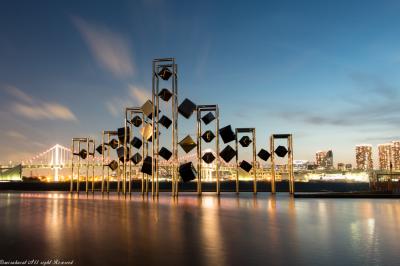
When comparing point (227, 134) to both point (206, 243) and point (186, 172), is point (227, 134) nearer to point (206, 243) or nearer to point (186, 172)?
point (186, 172)

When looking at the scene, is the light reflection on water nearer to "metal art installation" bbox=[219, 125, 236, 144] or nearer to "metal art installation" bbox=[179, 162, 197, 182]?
"metal art installation" bbox=[179, 162, 197, 182]

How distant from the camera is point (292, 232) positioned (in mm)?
6508

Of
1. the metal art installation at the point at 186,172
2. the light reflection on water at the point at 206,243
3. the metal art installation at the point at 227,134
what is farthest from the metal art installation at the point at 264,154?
the light reflection on water at the point at 206,243

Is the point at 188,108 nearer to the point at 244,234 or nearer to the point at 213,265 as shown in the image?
the point at 244,234

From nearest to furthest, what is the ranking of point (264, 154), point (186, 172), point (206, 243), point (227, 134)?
point (206, 243)
point (186, 172)
point (227, 134)
point (264, 154)

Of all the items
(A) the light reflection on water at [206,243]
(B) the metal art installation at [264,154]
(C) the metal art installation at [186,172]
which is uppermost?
(B) the metal art installation at [264,154]

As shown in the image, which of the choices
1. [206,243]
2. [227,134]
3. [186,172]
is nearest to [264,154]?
[227,134]

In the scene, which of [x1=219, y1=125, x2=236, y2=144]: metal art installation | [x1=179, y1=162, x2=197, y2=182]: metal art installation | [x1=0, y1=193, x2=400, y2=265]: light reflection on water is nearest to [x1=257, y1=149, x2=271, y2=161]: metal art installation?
[x1=219, y1=125, x2=236, y2=144]: metal art installation

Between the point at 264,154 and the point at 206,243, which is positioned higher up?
the point at 264,154

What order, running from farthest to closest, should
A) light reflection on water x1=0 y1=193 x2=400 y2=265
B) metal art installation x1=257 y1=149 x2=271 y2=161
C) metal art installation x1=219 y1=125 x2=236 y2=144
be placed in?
metal art installation x1=257 y1=149 x2=271 y2=161, metal art installation x1=219 y1=125 x2=236 y2=144, light reflection on water x1=0 y1=193 x2=400 y2=265

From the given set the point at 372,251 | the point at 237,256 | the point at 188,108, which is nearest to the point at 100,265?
the point at 237,256

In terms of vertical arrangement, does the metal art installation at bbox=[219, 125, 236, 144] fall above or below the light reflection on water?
above

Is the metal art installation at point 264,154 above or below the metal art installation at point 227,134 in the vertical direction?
below

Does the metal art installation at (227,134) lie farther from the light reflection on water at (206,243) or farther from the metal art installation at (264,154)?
the light reflection on water at (206,243)
